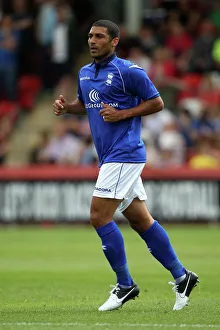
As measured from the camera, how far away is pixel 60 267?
13711mm

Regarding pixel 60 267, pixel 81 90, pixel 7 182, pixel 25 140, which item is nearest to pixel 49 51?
pixel 25 140

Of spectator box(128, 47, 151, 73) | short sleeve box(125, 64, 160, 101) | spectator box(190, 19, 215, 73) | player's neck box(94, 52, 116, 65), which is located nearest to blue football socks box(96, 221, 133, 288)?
short sleeve box(125, 64, 160, 101)

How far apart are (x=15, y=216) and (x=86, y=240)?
328 cm

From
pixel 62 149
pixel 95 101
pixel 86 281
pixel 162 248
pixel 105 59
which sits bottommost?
pixel 86 281

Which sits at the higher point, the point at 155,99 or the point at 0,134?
the point at 155,99

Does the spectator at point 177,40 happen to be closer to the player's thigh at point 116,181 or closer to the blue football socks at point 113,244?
the player's thigh at point 116,181

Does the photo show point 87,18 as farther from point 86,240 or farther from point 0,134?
point 86,240

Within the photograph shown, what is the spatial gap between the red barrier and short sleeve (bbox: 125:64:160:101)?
11.1m

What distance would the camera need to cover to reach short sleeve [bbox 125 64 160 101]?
29.8ft

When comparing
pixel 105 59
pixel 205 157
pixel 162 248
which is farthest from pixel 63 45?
pixel 162 248

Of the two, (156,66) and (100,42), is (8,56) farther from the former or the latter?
(100,42)

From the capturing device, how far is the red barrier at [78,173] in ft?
66.7

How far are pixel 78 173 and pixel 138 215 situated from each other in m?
11.3

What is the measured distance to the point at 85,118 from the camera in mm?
23000
